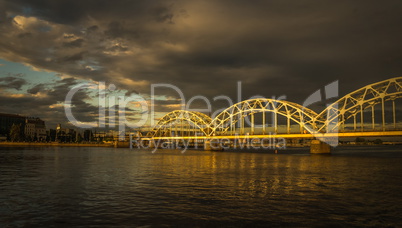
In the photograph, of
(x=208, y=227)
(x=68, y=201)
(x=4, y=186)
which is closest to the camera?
(x=208, y=227)

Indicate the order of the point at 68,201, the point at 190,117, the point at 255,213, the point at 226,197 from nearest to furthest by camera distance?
the point at 255,213
the point at 68,201
the point at 226,197
the point at 190,117

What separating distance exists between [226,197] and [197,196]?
1.64 metres

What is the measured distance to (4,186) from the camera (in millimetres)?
21844

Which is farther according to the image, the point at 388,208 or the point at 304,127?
the point at 304,127

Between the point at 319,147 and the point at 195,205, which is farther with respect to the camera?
the point at 319,147

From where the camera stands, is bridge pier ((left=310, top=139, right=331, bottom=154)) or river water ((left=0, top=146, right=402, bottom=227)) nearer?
river water ((left=0, top=146, right=402, bottom=227))

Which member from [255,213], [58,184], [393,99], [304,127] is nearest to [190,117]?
[304,127]

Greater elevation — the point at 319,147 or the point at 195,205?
the point at 319,147

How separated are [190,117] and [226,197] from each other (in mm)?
118856

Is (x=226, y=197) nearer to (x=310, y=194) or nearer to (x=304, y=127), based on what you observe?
(x=310, y=194)

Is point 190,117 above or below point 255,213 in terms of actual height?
above

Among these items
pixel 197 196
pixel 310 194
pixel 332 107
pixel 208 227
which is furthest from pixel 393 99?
pixel 208 227

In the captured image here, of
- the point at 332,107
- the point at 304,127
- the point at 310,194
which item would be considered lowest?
the point at 310,194

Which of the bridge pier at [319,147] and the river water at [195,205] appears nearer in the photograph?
the river water at [195,205]
